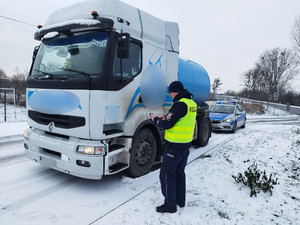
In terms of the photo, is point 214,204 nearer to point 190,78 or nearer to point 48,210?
point 48,210

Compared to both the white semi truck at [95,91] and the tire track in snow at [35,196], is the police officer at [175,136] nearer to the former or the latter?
the white semi truck at [95,91]

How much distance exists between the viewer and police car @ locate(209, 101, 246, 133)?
34.4 feet

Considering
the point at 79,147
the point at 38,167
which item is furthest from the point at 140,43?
the point at 38,167

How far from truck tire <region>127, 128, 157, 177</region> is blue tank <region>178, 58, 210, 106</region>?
2.03 metres

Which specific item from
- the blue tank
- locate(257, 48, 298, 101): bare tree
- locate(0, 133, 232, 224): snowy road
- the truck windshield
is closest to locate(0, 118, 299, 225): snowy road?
locate(0, 133, 232, 224): snowy road

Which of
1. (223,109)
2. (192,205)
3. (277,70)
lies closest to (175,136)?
(192,205)

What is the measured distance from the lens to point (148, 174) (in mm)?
4434

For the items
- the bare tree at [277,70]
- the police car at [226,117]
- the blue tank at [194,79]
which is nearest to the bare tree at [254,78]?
the bare tree at [277,70]

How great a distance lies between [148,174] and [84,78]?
2515 millimetres

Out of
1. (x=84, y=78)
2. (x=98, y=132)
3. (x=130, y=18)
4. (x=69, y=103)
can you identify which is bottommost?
(x=98, y=132)

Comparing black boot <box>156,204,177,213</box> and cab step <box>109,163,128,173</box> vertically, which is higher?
cab step <box>109,163,128,173</box>

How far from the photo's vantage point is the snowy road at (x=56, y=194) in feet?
9.25

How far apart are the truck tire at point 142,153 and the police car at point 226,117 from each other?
710 centimetres

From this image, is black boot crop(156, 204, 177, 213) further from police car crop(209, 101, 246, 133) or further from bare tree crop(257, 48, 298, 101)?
bare tree crop(257, 48, 298, 101)
